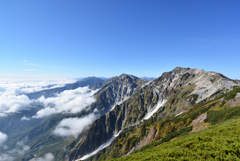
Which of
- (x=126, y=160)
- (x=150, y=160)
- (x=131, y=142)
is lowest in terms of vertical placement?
(x=131, y=142)

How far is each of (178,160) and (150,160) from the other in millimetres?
6233

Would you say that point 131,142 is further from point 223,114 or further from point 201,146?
point 201,146

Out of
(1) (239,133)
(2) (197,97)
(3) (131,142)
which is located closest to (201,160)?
(1) (239,133)

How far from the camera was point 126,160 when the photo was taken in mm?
26781

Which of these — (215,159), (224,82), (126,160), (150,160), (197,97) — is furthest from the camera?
(197,97)

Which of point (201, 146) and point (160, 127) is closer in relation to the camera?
point (201, 146)

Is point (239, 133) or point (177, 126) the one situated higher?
point (239, 133)

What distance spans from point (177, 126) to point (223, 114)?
34043mm

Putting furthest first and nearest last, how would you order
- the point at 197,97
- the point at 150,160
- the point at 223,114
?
1. the point at 197,97
2. the point at 223,114
3. the point at 150,160

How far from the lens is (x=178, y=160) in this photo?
655 inches

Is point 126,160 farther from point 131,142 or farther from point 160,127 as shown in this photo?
point 131,142

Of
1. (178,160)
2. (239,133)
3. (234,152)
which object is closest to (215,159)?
(234,152)

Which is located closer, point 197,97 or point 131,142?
point 131,142

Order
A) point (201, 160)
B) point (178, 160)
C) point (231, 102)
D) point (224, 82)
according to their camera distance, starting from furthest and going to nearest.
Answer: point (224, 82) → point (231, 102) → point (178, 160) → point (201, 160)
